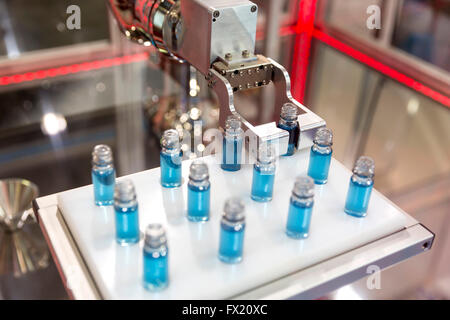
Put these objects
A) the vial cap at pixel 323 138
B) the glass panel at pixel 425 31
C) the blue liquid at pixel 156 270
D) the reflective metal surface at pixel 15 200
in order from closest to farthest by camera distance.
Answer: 1. the blue liquid at pixel 156 270
2. the vial cap at pixel 323 138
3. the reflective metal surface at pixel 15 200
4. the glass panel at pixel 425 31

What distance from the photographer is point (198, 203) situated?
2.66ft

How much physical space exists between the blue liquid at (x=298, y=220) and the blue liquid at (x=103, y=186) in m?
0.29

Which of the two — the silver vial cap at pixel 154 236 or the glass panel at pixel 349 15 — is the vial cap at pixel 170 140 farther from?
the glass panel at pixel 349 15

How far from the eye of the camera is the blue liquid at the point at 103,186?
84 cm

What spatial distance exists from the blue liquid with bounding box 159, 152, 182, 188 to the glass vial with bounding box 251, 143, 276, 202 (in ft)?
0.43

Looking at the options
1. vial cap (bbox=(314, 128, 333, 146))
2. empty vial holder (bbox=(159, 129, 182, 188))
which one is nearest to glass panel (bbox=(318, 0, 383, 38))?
vial cap (bbox=(314, 128, 333, 146))

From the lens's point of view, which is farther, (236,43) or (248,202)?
(236,43)

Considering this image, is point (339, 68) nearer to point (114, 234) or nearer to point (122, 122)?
point (122, 122)

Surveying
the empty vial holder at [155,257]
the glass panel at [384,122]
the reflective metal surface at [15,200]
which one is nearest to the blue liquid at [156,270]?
the empty vial holder at [155,257]

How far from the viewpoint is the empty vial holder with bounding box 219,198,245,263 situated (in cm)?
73

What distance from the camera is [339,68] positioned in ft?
6.42

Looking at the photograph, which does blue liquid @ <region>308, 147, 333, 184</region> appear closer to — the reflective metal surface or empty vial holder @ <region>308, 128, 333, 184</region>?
empty vial holder @ <region>308, 128, 333, 184</region>

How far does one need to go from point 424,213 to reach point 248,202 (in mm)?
584
